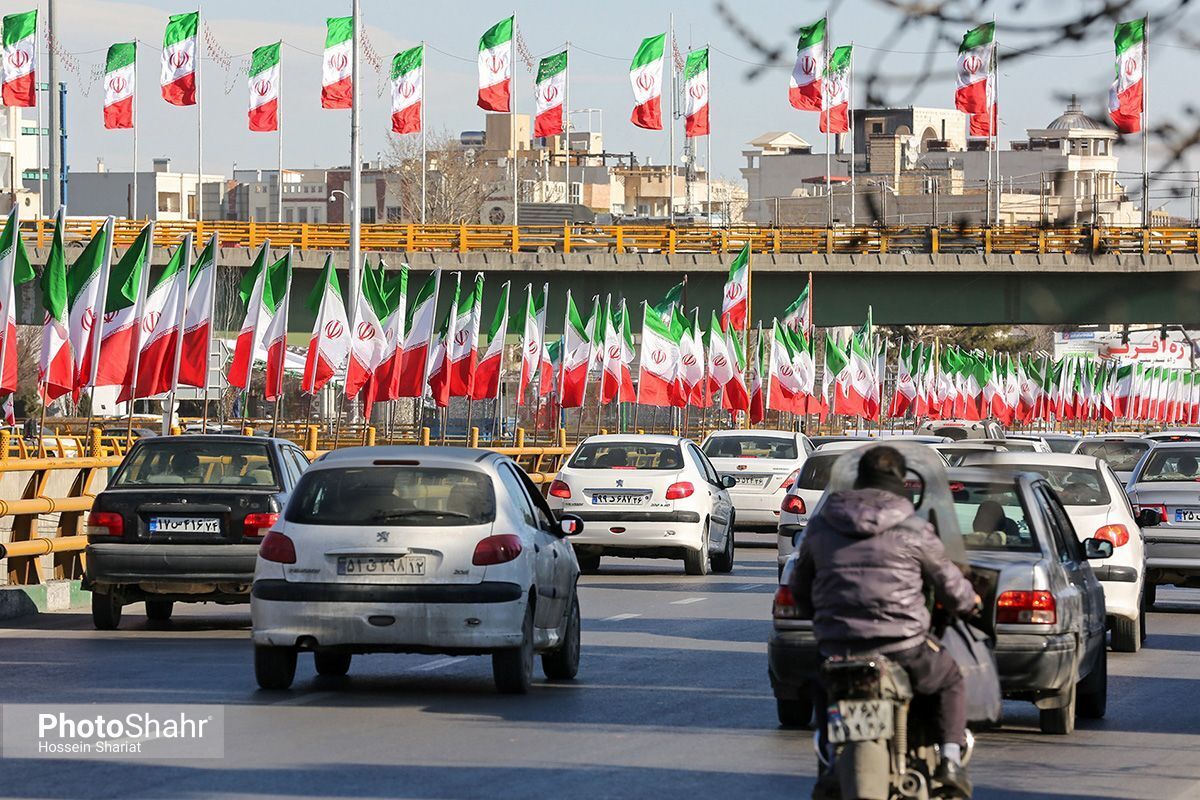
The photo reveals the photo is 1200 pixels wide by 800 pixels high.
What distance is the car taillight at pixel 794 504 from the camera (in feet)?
73.2

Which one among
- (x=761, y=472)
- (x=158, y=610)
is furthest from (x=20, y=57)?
(x=158, y=610)

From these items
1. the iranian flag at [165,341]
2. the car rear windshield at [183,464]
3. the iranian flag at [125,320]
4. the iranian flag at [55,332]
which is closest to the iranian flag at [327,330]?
the iranian flag at [165,341]

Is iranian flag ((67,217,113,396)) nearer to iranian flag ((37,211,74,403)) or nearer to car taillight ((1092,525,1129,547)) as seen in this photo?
iranian flag ((37,211,74,403))

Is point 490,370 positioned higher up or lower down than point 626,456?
higher up

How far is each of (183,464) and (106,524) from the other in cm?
93

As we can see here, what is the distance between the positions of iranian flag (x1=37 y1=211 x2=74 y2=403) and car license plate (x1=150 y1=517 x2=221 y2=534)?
11103 mm

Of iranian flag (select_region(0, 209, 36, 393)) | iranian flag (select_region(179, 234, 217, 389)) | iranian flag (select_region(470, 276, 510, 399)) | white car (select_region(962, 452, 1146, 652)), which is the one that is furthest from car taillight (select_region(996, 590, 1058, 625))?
iranian flag (select_region(470, 276, 510, 399))

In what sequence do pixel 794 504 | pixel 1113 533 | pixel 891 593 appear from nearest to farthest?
pixel 891 593, pixel 1113 533, pixel 794 504

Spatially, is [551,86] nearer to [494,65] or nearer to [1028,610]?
[494,65]

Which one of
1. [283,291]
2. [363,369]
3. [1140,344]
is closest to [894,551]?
[283,291]

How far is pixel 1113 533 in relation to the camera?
16.6 meters

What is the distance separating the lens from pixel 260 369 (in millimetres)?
90062

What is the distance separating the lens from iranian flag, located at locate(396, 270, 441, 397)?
41156mm

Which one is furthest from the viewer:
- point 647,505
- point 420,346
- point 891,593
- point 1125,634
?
point 420,346
